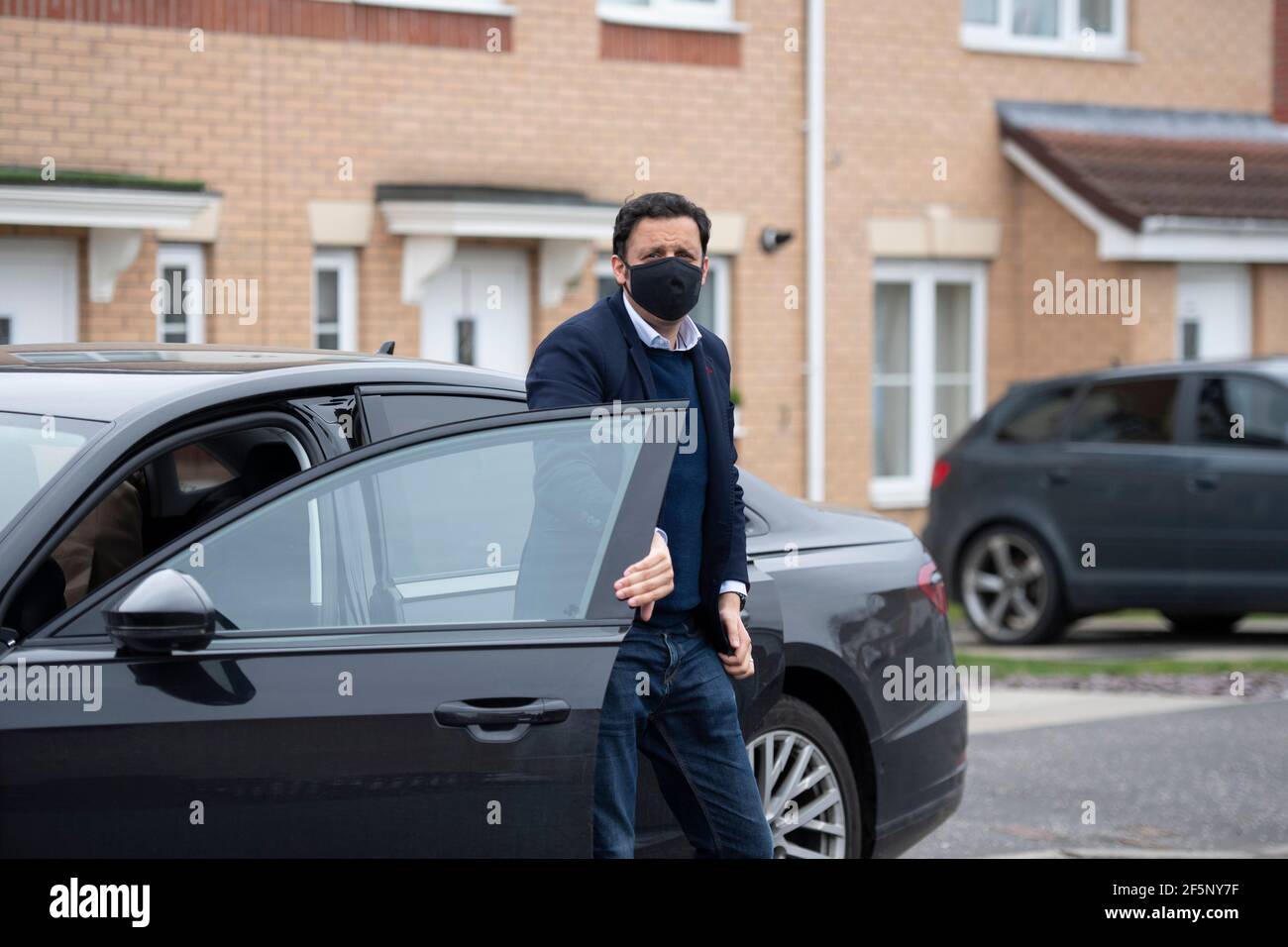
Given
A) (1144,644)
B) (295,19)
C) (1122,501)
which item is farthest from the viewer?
(295,19)

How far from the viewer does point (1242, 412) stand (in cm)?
1229

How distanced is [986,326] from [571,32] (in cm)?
486

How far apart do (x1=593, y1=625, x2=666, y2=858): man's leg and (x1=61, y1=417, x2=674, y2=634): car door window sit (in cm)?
15

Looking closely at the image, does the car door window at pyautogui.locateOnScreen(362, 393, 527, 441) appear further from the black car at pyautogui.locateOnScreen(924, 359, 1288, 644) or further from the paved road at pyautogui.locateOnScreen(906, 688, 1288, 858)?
the black car at pyautogui.locateOnScreen(924, 359, 1288, 644)

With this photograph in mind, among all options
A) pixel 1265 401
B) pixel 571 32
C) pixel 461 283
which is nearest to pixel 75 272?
pixel 461 283

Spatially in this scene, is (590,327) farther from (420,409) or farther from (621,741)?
(621,741)

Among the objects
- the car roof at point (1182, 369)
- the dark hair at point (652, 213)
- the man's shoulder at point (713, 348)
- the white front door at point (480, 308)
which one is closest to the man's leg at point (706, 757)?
the man's shoulder at point (713, 348)

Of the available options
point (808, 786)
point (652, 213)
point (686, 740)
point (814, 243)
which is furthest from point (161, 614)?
point (814, 243)

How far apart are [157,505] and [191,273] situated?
8.92m

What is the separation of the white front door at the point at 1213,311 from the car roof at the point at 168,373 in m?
13.0

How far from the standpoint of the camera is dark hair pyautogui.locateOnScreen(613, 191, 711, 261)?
4414mm

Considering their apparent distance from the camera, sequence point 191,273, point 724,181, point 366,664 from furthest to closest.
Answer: point 724,181, point 191,273, point 366,664

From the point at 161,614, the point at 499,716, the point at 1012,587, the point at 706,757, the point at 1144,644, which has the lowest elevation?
the point at 1144,644

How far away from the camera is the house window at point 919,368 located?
54.9 ft
